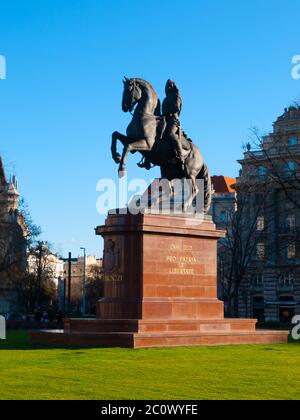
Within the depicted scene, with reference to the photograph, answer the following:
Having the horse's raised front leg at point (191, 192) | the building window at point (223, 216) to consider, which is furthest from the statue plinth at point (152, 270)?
the building window at point (223, 216)

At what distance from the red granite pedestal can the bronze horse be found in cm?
185

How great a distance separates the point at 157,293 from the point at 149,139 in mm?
4864

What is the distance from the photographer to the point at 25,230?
2422 inches

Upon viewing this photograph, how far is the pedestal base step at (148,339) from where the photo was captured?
19.6 metres

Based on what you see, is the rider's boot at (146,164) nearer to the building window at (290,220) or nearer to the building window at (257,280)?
the building window at (290,220)

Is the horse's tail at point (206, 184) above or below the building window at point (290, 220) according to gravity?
below

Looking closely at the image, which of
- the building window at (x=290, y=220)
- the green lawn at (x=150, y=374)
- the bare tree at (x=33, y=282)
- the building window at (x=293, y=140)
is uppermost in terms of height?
the building window at (x=293, y=140)

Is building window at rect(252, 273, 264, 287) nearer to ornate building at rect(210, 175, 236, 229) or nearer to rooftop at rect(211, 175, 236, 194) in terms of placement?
ornate building at rect(210, 175, 236, 229)

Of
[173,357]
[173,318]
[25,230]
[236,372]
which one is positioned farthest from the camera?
[25,230]
